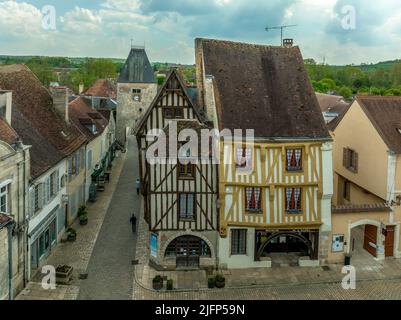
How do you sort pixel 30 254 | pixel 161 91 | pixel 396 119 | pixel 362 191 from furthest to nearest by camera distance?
pixel 362 191 < pixel 396 119 < pixel 161 91 < pixel 30 254

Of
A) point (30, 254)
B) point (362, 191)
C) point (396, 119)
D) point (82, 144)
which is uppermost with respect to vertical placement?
point (396, 119)

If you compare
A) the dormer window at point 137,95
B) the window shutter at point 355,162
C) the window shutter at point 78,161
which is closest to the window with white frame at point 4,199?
the window shutter at point 78,161

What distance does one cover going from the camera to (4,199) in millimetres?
16391

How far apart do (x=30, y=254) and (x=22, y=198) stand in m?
2.67

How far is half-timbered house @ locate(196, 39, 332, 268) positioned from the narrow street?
463cm

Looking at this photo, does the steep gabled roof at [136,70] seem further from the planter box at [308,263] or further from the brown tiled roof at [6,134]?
the planter box at [308,263]

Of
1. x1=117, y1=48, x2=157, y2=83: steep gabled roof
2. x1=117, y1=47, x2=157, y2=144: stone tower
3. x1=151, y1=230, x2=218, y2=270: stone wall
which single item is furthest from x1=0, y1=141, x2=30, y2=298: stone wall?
x1=117, y1=48, x2=157, y2=83: steep gabled roof

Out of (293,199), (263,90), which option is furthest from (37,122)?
(293,199)

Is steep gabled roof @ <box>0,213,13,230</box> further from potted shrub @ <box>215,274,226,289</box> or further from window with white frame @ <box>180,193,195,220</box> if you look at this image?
potted shrub @ <box>215,274,226,289</box>

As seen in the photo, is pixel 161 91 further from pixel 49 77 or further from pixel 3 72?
pixel 49 77

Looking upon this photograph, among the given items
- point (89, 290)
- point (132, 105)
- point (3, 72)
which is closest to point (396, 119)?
point (89, 290)

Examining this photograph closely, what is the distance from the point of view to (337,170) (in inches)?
1103

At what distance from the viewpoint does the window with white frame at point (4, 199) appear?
53.0 feet

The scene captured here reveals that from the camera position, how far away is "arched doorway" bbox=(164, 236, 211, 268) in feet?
67.6
